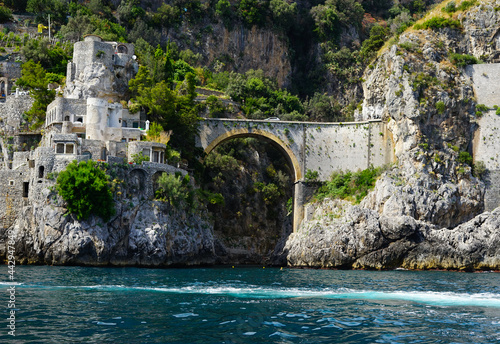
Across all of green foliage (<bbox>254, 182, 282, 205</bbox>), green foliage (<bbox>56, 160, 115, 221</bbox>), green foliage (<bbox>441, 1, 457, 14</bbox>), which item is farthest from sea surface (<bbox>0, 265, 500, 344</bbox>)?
green foliage (<bbox>254, 182, 282, 205</bbox>)

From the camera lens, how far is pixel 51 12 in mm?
66688

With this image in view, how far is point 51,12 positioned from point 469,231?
157ft

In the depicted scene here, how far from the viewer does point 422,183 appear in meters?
49.1

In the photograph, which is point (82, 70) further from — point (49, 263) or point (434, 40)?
point (434, 40)

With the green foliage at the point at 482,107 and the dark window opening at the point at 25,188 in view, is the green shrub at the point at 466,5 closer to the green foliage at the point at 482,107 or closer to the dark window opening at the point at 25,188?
the green foliage at the point at 482,107

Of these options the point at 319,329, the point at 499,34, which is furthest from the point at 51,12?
the point at 319,329

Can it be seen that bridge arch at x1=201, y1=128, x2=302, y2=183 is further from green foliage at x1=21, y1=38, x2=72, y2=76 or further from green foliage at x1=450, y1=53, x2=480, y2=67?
green foliage at x1=21, y1=38, x2=72, y2=76

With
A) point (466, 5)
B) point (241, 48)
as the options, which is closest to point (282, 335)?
point (466, 5)

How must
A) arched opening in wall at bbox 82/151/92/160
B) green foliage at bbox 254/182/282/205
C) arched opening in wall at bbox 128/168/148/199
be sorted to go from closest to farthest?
arched opening in wall at bbox 82/151/92/160 < arched opening in wall at bbox 128/168/148/199 < green foliage at bbox 254/182/282/205

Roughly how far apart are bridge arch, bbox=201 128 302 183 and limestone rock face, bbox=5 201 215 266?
36.0 ft

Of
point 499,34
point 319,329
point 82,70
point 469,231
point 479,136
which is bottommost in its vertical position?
point 319,329

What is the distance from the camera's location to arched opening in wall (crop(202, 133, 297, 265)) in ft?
210

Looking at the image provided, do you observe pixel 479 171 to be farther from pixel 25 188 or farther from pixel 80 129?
pixel 25 188

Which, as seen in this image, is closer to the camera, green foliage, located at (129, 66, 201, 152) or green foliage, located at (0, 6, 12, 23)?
green foliage, located at (129, 66, 201, 152)
